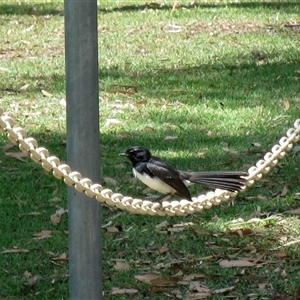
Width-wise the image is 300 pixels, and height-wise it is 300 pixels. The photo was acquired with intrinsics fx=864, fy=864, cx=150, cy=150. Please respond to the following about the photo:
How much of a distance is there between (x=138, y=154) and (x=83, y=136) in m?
1.30

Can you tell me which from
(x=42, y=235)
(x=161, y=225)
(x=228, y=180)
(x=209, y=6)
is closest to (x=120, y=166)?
(x=161, y=225)

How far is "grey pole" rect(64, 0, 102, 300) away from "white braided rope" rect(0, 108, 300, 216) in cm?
14

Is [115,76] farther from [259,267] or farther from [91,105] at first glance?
[91,105]

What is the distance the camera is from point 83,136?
414cm

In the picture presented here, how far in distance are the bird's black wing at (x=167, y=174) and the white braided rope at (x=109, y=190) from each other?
23.8 inches

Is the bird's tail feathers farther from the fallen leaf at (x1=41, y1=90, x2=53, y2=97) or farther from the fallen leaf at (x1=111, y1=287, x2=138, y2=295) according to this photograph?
the fallen leaf at (x1=41, y1=90, x2=53, y2=97)

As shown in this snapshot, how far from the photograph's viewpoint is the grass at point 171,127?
5.79 m

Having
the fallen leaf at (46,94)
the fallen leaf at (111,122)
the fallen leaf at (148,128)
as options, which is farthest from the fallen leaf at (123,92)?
the fallen leaf at (148,128)

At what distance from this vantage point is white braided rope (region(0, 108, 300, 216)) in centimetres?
386

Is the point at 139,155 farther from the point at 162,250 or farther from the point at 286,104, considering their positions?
the point at 286,104

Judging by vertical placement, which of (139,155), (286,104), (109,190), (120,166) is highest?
(286,104)

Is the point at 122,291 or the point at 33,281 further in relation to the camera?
the point at 33,281

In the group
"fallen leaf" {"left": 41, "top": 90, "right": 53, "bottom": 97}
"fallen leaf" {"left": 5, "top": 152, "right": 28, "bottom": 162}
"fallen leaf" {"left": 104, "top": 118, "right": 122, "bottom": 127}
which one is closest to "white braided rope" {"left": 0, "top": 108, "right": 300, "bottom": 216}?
"fallen leaf" {"left": 5, "top": 152, "right": 28, "bottom": 162}

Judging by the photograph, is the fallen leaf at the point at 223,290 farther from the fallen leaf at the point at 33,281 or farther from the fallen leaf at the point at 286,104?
the fallen leaf at the point at 286,104
